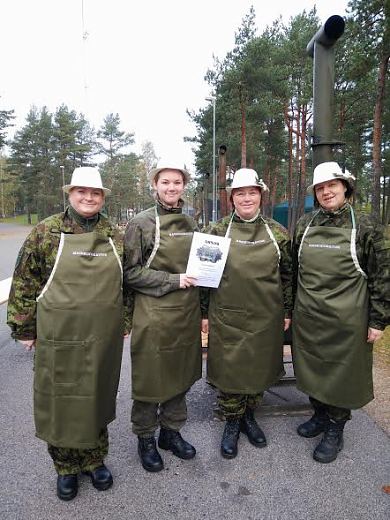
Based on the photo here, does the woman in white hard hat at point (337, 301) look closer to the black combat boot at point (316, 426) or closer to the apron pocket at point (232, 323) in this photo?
the black combat boot at point (316, 426)

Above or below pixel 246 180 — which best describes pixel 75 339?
below

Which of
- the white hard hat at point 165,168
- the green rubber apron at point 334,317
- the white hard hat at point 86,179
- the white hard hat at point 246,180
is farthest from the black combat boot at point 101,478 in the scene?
the white hard hat at point 246,180

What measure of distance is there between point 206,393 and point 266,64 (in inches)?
841

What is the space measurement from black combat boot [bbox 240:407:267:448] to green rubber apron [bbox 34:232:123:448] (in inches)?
52.4

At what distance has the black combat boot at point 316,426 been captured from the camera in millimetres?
3250

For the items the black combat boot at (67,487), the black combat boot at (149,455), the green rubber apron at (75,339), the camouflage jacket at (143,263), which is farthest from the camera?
the black combat boot at (149,455)

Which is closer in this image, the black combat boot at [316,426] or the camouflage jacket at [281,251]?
the camouflage jacket at [281,251]

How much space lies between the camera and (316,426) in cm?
327

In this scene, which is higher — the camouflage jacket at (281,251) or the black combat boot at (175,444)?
the camouflage jacket at (281,251)

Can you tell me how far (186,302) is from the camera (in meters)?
2.78

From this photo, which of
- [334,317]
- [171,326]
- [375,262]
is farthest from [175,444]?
[375,262]

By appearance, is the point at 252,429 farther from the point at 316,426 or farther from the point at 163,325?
the point at 163,325

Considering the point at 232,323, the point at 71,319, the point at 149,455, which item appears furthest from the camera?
the point at 232,323

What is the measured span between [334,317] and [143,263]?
4.67ft
